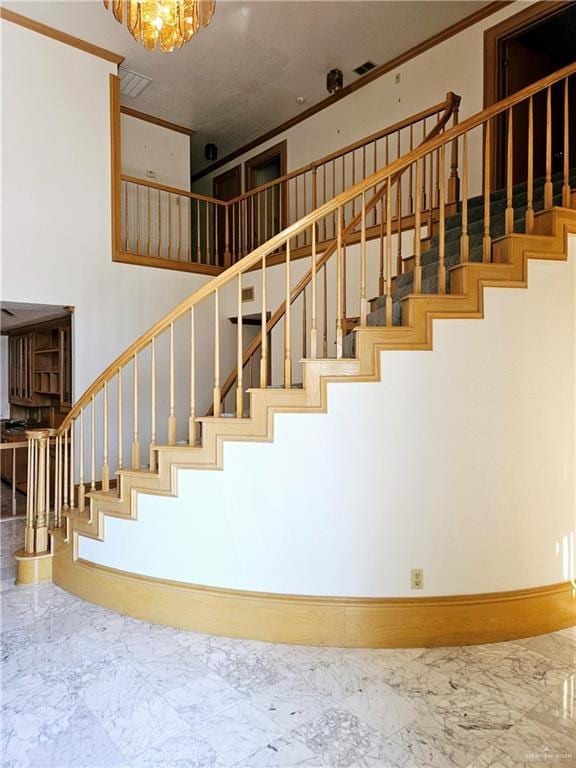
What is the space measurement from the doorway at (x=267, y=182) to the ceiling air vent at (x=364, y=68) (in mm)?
1642

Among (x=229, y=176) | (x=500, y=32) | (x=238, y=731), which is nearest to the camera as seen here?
(x=238, y=731)

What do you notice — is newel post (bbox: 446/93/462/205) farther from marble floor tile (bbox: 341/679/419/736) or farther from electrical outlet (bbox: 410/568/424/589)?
marble floor tile (bbox: 341/679/419/736)

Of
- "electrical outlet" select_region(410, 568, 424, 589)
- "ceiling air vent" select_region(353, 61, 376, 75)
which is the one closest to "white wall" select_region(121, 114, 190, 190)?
"ceiling air vent" select_region(353, 61, 376, 75)

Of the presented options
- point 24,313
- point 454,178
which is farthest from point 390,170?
point 24,313

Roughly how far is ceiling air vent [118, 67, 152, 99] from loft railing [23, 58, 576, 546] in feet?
8.64

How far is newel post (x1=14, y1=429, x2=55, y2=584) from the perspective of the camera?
3.54 meters

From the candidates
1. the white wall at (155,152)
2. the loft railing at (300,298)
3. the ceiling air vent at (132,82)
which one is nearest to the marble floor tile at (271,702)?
the loft railing at (300,298)

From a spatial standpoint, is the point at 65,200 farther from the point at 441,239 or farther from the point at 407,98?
the point at 441,239

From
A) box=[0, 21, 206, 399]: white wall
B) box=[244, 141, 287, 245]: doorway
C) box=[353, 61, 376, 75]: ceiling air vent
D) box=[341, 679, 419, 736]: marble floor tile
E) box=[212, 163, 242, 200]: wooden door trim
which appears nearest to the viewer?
box=[341, 679, 419, 736]: marble floor tile

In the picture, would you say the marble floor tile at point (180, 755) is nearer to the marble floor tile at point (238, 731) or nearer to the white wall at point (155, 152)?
the marble floor tile at point (238, 731)

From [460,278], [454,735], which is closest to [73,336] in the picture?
[460,278]

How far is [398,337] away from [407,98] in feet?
14.3

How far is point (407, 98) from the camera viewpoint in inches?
222

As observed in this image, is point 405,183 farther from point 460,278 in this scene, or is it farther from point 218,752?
point 218,752
